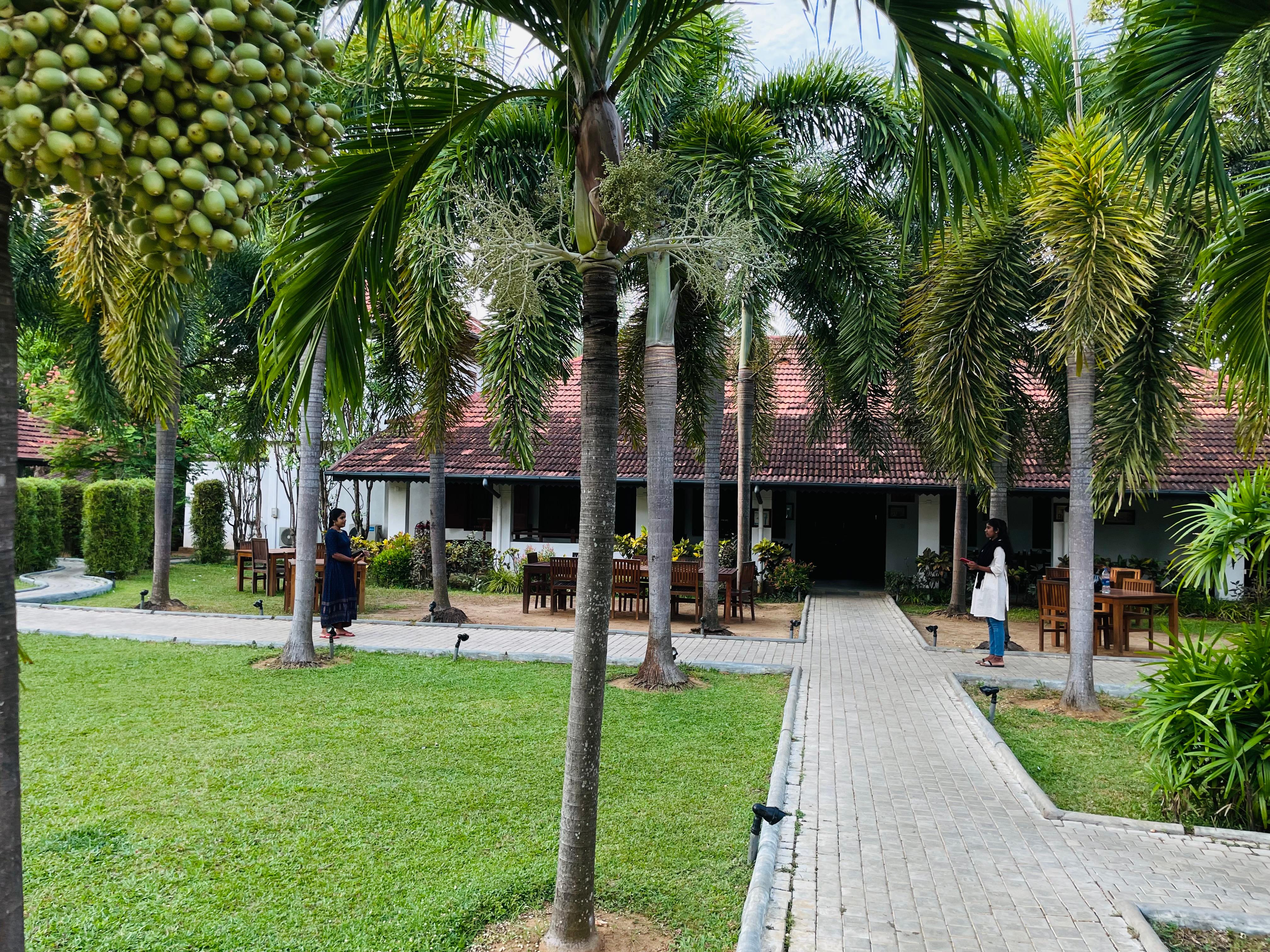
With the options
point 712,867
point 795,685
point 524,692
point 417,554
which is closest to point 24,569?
point 417,554

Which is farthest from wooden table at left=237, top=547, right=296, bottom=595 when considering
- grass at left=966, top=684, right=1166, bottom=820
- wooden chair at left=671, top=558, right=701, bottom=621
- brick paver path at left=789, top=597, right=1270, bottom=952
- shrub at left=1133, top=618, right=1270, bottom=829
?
shrub at left=1133, top=618, right=1270, bottom=829

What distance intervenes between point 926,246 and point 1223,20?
2105mm

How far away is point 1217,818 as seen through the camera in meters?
5.82

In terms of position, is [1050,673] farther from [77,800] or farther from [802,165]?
[77,800]

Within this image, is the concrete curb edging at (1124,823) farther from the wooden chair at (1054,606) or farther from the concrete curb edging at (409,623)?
the wooden chair at (1054,606)

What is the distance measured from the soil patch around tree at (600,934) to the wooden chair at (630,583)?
35.1 ft

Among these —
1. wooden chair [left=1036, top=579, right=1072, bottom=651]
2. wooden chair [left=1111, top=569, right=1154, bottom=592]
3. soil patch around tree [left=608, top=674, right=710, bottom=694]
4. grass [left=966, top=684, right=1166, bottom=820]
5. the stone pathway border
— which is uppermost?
wooden chair [left=1111, top=569, right=1154, bottom=592]

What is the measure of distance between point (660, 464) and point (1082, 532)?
4368 mm

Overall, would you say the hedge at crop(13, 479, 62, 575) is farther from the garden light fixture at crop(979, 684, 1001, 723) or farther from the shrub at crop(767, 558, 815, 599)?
the garden light fixture at crop(979, 684, 1001, 723)

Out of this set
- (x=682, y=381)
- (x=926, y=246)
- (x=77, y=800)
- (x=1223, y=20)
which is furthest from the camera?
(x=682, y=381)

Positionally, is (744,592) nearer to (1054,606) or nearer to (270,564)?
(1054,606)

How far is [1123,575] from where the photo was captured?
1631 cm

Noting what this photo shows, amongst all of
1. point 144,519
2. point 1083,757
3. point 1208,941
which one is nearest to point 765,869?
point 1208,941

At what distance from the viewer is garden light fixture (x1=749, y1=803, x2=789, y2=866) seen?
466cm
